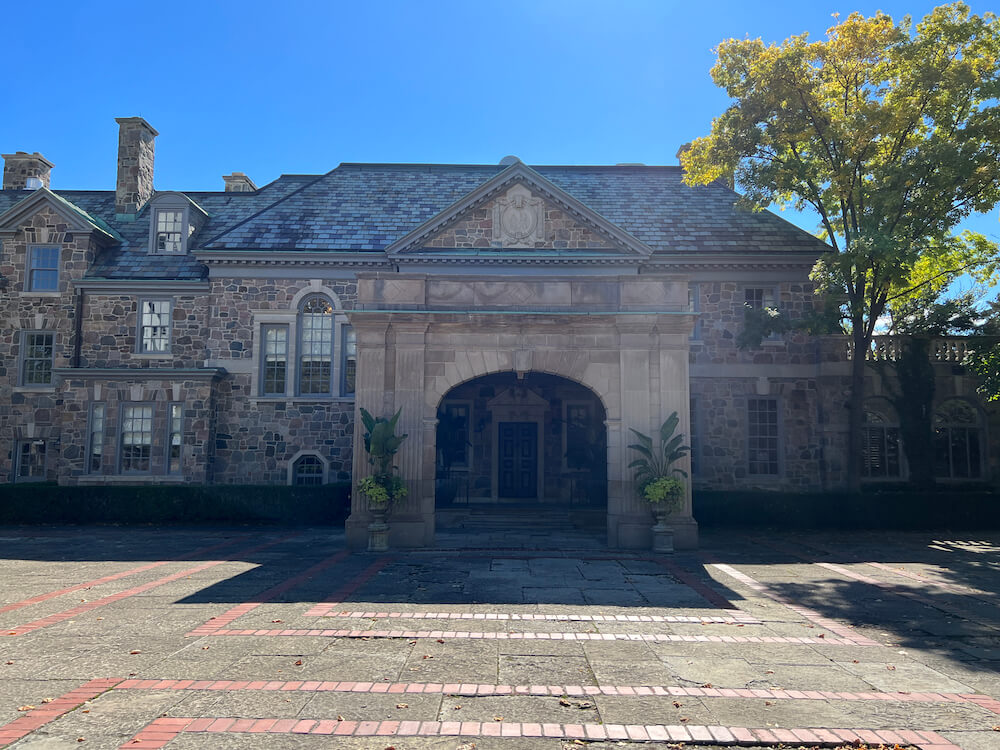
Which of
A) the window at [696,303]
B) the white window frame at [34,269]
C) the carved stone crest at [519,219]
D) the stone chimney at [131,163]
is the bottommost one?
the window at [696,303]

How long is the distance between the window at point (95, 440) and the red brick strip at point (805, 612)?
19.3 metres

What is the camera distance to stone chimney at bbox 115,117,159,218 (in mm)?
25156

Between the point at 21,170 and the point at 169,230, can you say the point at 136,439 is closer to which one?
the point at 169,230

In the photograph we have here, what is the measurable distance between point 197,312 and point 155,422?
3958mm

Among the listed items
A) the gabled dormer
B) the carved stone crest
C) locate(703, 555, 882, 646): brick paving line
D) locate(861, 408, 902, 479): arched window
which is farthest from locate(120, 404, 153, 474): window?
locate(861, 408, 902, 479): arched window

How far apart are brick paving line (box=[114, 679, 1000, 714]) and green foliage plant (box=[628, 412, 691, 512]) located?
7545mm

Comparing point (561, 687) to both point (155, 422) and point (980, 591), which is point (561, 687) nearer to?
point (980, 591)

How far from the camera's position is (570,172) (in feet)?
85.7

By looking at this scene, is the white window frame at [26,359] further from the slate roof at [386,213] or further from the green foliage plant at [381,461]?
the green foliage plant at [381,461]

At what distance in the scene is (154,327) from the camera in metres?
22.7

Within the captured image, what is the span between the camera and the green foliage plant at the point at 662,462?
44.9ft

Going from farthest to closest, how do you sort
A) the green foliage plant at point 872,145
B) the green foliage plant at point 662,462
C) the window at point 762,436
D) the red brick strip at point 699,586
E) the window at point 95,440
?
1. the window at point 762,436
2. the window at point 95,440
3. the green foliage plant at point 872,145
4. the green foliage plant at point 662,462
5. the red brick strip at point 699,586

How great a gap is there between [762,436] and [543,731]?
18890 mm

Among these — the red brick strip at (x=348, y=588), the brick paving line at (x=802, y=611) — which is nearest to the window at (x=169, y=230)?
the red brick strip at (x=348, y=588)
